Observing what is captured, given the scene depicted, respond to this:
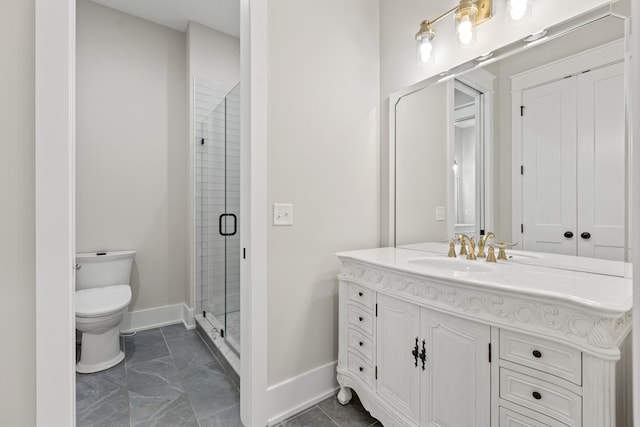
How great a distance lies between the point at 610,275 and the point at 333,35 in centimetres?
177

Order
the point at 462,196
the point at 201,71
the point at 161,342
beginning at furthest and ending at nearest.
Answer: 1. the point at 201,71
2. the point at 161,342
3. the point at 462,196

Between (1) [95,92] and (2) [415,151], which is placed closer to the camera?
(2) [415,151]

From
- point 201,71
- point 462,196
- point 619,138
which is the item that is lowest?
point 462,196

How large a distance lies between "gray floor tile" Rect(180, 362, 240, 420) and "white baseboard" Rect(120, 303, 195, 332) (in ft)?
2.69

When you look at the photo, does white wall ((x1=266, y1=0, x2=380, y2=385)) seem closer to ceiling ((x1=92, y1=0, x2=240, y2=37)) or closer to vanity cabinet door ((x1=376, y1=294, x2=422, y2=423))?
vanity cabinet door ((x1=376, y1=294, x2=422, y2=423))

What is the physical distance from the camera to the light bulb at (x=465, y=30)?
55.1 inches

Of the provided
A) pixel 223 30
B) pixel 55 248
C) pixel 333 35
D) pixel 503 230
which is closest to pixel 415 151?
pixel 503 230

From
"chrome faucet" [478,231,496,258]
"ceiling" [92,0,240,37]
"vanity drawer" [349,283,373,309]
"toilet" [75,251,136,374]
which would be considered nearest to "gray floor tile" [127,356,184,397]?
"toilet" [75,251,136,374]

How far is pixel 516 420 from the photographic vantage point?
876mm

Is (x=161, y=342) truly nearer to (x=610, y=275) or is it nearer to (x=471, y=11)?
(x=610, y=275)

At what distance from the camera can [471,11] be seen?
54.1 inches

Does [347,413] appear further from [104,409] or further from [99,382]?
[99,382]

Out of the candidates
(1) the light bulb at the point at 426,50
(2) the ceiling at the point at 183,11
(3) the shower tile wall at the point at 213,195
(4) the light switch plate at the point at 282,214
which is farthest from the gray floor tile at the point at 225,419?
(2) the ceiling at the point at 183,11

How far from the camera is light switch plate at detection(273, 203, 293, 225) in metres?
1.49
